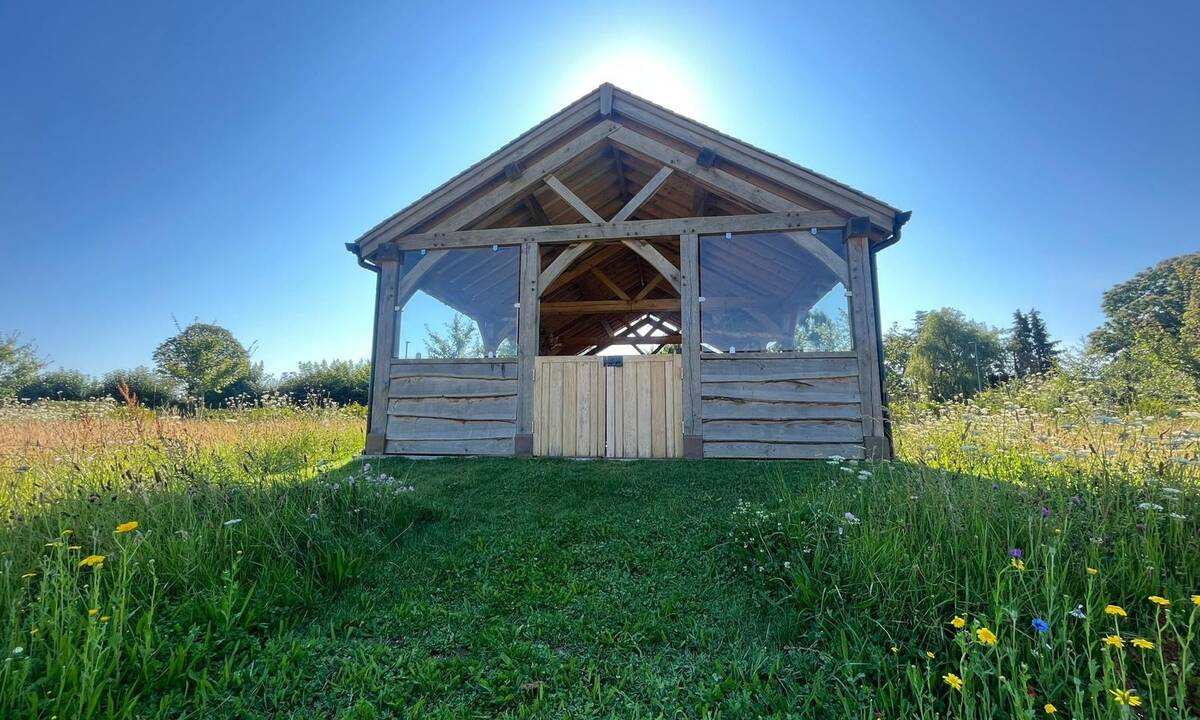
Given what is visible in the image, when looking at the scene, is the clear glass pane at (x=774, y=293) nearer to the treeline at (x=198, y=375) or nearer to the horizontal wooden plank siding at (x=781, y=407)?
the horizontal wooden plank siding at (x=781, y=407)

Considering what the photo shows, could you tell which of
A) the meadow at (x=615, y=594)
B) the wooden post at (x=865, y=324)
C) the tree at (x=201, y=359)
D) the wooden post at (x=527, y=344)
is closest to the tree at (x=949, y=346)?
the wooden post at (x=865, y=324)

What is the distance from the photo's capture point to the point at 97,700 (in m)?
1.50

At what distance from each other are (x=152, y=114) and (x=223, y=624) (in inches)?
656

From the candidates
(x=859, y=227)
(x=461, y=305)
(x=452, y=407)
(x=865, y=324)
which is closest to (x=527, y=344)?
(x=461, y=305)

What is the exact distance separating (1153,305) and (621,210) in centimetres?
4558

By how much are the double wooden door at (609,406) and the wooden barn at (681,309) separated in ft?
0.07

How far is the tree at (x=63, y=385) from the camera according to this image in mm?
26922

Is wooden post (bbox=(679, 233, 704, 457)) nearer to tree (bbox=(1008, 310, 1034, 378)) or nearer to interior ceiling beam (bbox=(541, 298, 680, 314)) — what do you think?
interior ceiling beam (bbox=(541, 298, 680, 314))

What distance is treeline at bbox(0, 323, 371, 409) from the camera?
79.7 feet

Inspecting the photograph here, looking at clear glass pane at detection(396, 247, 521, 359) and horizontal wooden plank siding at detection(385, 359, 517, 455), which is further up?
clear glass pane at detection(396, 247, 521, 359)

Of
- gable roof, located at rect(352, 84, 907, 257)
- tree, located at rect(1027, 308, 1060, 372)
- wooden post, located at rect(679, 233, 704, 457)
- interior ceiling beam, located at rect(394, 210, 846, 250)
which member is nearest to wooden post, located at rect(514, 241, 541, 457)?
interior ceiling beam, located at rect(394, 210, 846, 250)

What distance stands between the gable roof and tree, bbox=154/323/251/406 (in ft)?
79.1

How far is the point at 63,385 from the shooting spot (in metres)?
28.5

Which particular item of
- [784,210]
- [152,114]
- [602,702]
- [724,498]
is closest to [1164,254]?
[784,210]
